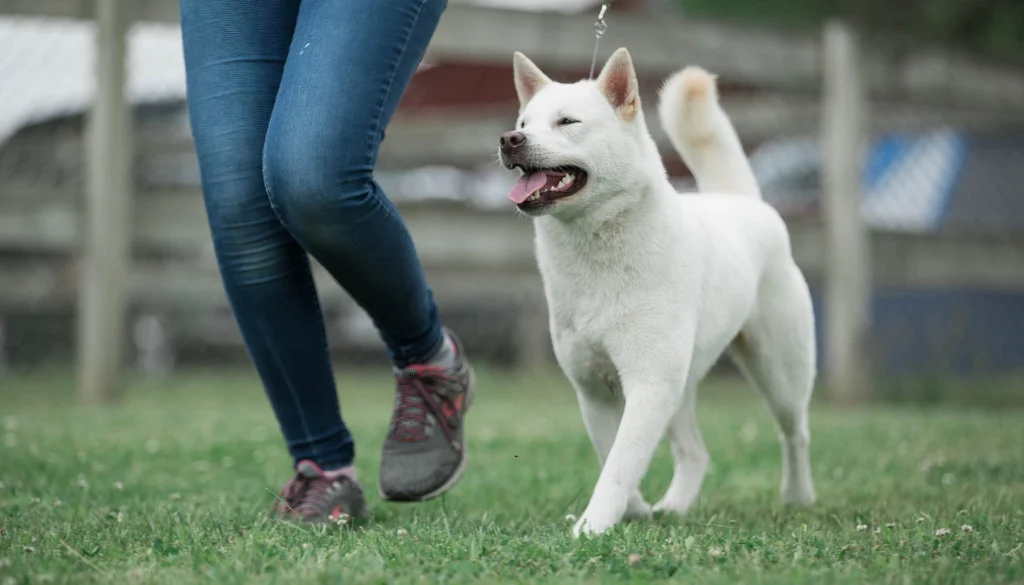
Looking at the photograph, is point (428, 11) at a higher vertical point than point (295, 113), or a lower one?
higher

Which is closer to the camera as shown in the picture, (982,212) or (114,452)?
(114,452)

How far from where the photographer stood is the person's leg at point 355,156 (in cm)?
196

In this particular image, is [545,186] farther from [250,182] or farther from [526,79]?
[250,182]

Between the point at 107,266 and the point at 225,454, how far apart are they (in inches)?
68.7

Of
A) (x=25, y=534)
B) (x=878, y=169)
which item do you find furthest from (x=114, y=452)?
(x=878, y=169)

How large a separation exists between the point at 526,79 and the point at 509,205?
3.46 meters

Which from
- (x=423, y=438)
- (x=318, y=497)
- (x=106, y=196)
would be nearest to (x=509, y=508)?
(x=423, y=438)

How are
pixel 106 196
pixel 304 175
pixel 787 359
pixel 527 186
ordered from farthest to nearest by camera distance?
pixel 106 196, pixel 787 359, pixel 527 186, pixel 304 175

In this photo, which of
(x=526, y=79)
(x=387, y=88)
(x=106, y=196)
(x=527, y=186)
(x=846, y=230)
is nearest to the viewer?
(x=387, y=88)

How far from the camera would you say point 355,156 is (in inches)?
78.6

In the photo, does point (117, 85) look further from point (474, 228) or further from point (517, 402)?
point (517, 402)

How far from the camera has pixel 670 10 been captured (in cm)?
1057

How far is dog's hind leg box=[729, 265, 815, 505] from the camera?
2631mm

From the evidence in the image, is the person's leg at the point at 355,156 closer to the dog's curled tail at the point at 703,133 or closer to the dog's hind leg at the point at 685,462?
the dog's hind leg at the point at 685,462
